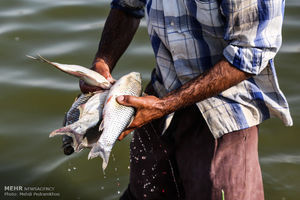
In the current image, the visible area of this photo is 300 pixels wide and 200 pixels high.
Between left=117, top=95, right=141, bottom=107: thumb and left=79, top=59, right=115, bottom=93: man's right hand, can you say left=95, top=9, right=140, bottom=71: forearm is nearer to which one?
left=79, top=59, right=115, bottom=93: man's right hand

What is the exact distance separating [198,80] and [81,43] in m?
3.36

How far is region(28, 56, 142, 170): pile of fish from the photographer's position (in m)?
2.30

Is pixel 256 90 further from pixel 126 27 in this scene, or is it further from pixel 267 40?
pixel 126 27

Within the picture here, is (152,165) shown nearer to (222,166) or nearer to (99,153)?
(222,166)

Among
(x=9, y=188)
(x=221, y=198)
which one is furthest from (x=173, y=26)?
(x=9, y=188)

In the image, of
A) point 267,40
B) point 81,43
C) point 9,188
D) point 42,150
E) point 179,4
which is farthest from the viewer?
point 81,43

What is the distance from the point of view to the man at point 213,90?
89.4 inches

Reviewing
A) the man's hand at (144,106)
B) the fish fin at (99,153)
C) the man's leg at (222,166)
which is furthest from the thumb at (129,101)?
the man's leg at (222,166)

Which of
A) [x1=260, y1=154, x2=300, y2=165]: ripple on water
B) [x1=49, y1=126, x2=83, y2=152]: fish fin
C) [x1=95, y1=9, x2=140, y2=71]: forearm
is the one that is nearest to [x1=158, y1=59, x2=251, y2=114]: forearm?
[x1=49, y1=126, x2=83, y2=152]: fish fin

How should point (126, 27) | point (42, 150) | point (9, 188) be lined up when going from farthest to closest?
point (42, 150) → point (9, 188) → point (126, 27)

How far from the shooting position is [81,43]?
18.2 ft

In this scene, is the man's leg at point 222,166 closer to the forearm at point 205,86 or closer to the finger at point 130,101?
the forearm at point 205,86

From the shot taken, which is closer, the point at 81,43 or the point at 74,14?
the point at 81,43

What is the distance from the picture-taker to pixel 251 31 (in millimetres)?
2250
